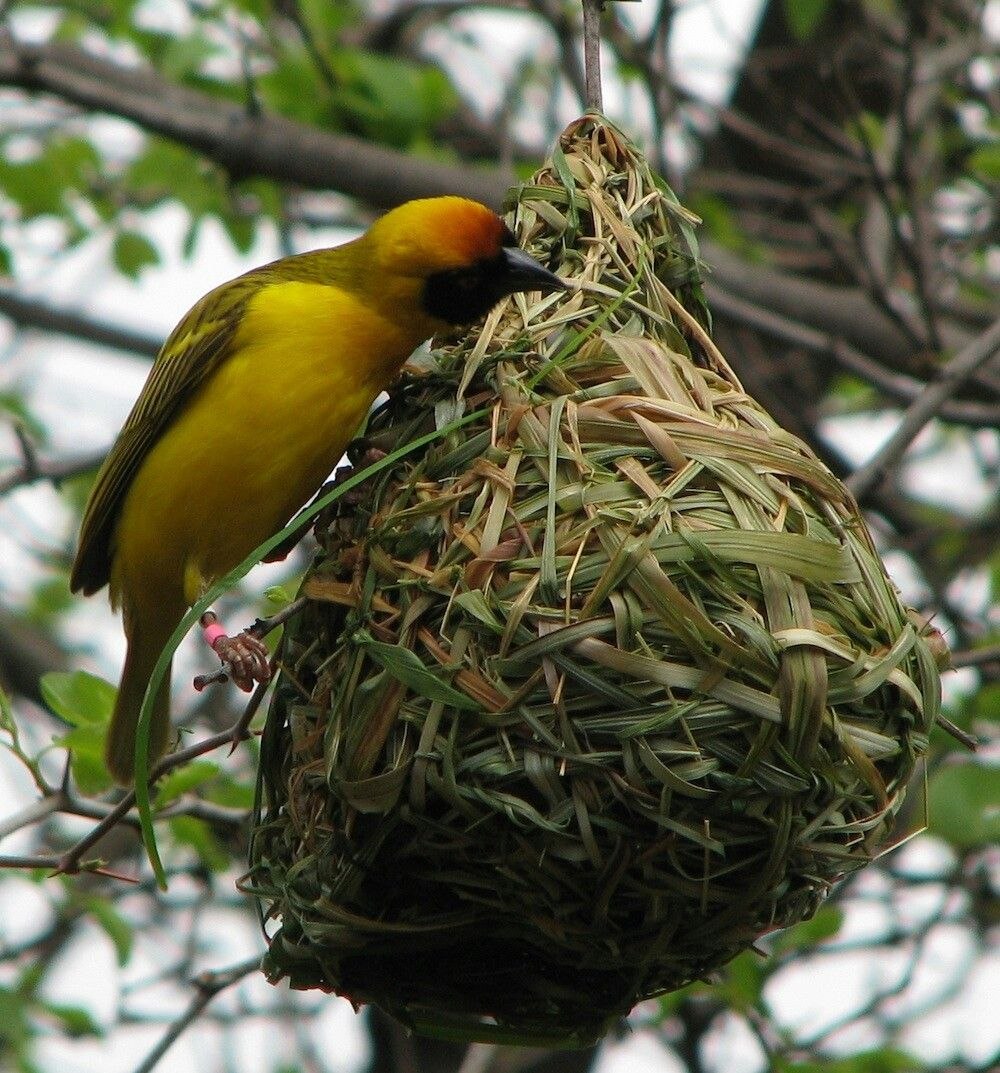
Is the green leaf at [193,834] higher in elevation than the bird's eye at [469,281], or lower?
lower

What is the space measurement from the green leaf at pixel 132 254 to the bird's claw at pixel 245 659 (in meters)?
3.68

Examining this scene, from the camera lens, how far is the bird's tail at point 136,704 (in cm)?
373

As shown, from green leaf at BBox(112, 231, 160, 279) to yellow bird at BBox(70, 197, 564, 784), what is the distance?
9.31 ft

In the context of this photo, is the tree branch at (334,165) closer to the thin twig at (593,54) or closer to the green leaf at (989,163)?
the green leaf at (989,163)

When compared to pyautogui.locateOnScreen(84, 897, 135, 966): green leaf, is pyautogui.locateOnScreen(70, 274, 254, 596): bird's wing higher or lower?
higher

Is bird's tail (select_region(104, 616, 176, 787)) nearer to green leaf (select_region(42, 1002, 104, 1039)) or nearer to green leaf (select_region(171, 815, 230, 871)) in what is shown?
green leaf (select_region(171, 815, 230, 871))

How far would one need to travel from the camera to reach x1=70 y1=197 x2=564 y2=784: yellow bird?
334 cm

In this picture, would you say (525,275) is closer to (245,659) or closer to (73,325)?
(245,659)

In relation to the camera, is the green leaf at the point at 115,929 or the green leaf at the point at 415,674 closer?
the green leaf at the point at 415,674

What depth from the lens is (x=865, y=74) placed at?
7336mm

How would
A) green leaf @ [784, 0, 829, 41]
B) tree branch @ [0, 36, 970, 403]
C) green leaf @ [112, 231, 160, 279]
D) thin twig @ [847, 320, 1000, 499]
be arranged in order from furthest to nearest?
green leaf @ [112, 231, 160, 279], green leaf @ [784, 0, 829, 41], tree branch @ [0, 36, 970, 403], thin twig @ [847, 320, 1000, 499]

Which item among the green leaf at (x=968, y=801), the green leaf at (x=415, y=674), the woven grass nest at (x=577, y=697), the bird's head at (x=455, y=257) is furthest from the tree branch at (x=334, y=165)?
the green leaf at (x=415, y=674)

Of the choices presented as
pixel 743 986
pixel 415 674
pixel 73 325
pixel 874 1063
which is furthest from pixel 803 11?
pixel 415 674

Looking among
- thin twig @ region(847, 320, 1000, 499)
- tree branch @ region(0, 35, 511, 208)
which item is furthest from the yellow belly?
tree branch @ region(0, 35, 511, 208)
